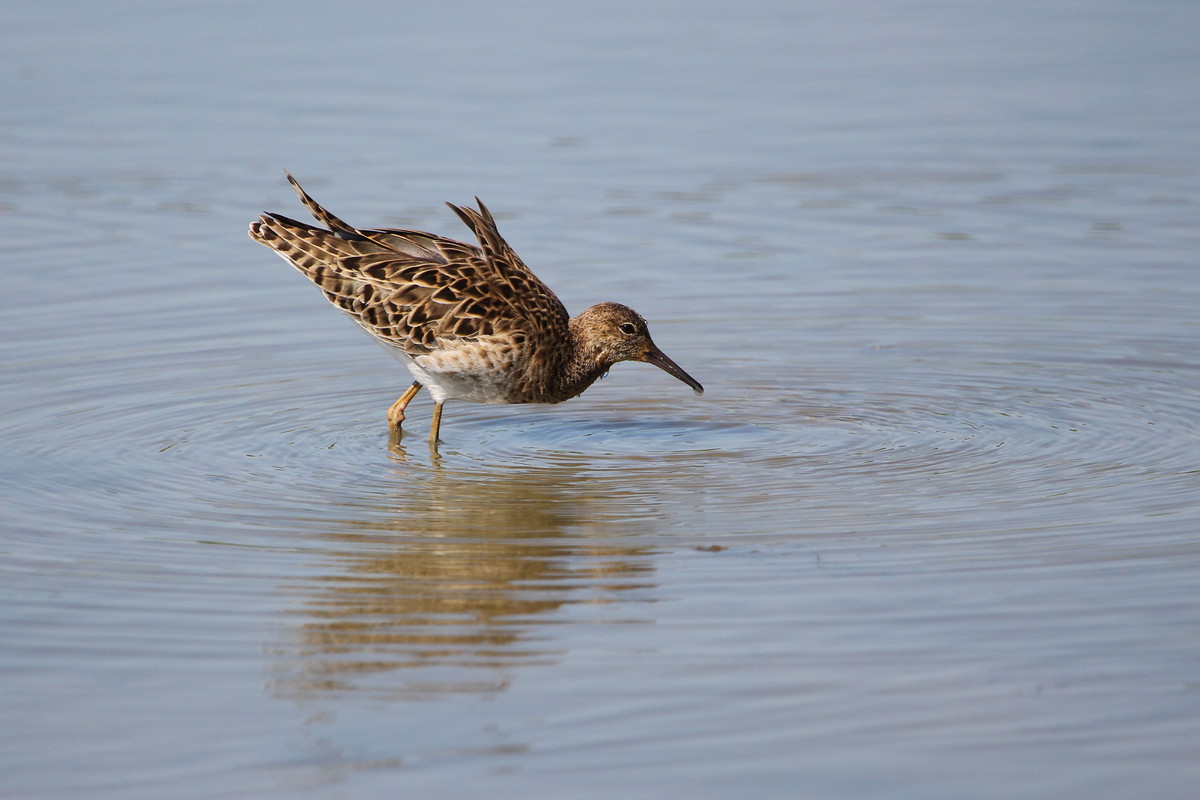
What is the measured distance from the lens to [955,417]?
9.86 meters

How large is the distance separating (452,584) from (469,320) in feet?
9.93

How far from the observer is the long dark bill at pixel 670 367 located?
9.98 meters

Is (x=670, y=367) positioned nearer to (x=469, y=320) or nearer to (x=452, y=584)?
(x=469, y=320)

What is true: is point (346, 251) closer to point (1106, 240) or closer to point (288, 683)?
point (288, 683)

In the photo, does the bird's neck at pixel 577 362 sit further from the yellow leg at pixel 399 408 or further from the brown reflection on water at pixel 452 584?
the brown reflection on water at pixel 452 584

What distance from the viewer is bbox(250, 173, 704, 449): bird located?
9.89m

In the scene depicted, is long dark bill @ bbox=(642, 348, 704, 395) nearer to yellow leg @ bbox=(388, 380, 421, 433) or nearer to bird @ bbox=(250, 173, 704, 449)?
bird @ bbox=(250, 173, 704, 449)

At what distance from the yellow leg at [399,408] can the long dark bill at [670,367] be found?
1.45 meters

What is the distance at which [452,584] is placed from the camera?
7.12 metres

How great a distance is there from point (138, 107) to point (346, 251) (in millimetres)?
8903

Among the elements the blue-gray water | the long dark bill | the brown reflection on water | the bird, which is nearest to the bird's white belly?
the bird

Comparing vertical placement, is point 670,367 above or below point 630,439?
above

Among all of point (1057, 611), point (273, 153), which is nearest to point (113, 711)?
point (1057, 611)

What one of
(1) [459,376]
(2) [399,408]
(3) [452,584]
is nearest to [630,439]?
(1) [459,376]
